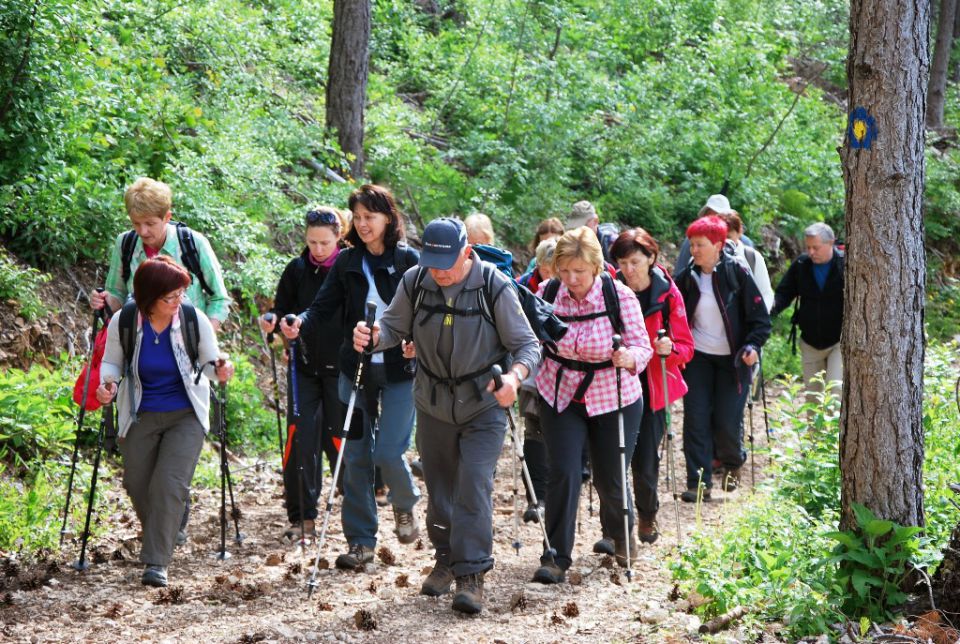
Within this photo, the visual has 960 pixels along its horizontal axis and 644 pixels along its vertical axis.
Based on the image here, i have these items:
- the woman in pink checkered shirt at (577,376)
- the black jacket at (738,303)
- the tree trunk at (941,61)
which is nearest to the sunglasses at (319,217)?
the woman in pink checkered shirt at (577,376)

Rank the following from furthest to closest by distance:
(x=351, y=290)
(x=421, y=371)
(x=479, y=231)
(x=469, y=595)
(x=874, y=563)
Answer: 1. (x=479, y=231)
2. (x=351, y=290)
3. (x=421, y=371)
4. (x=469, y=595)
5. (x=874, y=563)

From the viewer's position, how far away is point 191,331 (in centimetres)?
712

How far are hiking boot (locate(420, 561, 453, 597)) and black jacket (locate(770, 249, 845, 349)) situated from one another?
224 inches

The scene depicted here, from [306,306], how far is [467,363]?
238cm

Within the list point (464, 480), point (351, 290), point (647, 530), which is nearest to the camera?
point (464, 480)

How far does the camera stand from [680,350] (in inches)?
325

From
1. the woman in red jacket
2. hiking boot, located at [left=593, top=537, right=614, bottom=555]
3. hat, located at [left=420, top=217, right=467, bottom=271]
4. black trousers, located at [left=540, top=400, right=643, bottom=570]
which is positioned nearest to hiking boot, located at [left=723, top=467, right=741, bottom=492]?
the woman in red jacket

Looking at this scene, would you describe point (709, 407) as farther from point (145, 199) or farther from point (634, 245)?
point (145, 199)

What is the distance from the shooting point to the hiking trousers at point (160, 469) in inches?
277

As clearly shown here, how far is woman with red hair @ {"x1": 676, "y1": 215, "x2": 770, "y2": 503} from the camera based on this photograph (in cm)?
1002

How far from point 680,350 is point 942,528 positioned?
2522mm

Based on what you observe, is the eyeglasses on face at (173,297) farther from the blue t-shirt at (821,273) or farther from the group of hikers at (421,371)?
the blue t-shirt at (821,273)

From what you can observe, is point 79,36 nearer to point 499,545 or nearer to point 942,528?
point 499,545

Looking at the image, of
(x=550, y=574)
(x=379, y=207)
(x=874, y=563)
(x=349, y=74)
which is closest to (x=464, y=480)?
(x=550, y=574)
